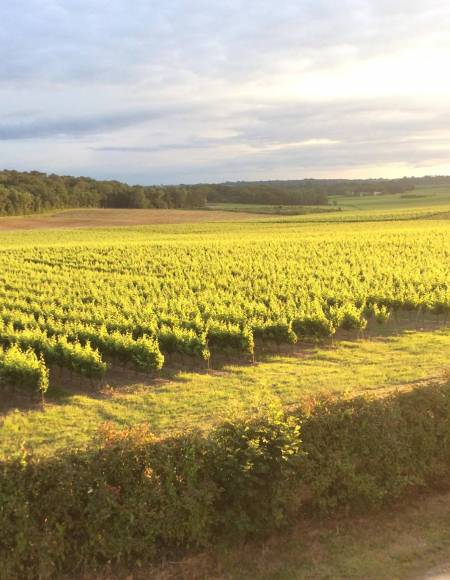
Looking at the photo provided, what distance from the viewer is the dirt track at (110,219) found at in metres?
96.4

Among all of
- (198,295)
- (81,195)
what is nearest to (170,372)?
(198,295)

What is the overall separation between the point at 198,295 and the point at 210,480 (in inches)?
899

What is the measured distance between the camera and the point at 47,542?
7.47 metres

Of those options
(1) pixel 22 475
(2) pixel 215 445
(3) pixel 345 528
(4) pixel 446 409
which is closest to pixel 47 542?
(1) pixel 22 475

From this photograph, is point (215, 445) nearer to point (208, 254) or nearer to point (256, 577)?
point (256, 577)

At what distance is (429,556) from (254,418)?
3.42m

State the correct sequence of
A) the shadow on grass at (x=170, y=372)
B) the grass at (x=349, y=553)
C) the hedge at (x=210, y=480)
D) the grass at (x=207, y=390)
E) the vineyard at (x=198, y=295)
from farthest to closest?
1. the vineyard at (x=198, y=295)
2. the shadow on grass at (x=170, y=372)
3. the grass at (x=207, y=390)
4. the grass at (x=349, y=553)
5. the hedge at (x=210, y=480)

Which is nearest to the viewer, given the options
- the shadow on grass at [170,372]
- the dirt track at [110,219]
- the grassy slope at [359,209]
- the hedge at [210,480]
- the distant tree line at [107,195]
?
the hedge at [210,480]

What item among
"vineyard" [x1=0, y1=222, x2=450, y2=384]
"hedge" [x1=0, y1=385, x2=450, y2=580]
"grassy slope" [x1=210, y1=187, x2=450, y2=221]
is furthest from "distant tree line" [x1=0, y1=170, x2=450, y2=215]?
"hedge" [x1=0, y1=385, x2=450, y2=580]

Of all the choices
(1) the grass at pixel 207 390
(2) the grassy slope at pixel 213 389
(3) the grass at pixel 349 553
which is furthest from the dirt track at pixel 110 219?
(3) the grass at pixel 349 553

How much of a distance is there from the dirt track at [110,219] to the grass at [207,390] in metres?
80.0

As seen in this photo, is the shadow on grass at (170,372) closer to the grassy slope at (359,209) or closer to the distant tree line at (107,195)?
the grassy slope at (359,209)

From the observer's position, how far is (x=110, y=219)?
339 ft

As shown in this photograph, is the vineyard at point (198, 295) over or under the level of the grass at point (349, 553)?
over
